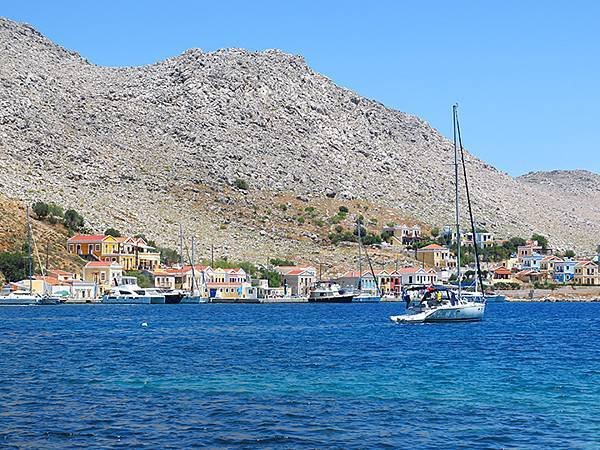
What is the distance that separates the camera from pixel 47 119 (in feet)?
586

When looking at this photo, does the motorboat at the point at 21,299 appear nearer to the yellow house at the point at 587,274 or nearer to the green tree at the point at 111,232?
the green tree at the point at 111,232

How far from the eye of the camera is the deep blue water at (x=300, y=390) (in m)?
27.7

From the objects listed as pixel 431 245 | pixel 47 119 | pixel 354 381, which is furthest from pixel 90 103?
pixel 354 381

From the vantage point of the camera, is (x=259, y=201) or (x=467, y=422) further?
(x=259, y=201)

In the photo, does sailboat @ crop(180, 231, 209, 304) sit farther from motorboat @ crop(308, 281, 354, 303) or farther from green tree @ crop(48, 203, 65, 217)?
green tree @ crop(48, 203, 65, 217)

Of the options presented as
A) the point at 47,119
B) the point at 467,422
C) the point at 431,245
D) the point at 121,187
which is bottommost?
the point at 467,422

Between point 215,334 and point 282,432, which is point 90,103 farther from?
point 282,432

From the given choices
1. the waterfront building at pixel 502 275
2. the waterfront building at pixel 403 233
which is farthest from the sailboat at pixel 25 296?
the waterfront building at pixel 502 275

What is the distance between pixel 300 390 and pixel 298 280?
107m

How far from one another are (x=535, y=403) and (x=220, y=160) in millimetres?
150110

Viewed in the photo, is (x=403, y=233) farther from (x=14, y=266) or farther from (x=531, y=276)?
(x=14, y=266)

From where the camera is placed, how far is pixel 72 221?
143m

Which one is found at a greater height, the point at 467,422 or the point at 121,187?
the point at 121,187

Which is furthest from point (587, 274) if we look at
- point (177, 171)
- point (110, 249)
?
point (110, 249)
